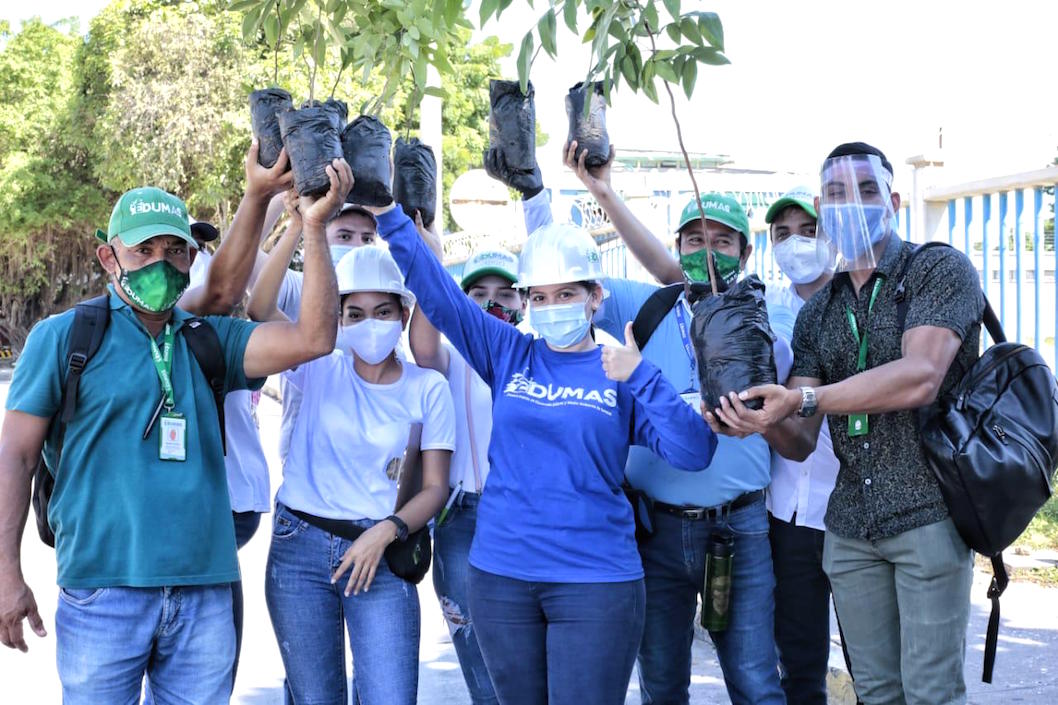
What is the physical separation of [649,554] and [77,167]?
31.8 m

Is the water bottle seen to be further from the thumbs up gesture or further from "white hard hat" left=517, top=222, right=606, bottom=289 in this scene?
"white hard hat" left=517, top=222, right=606, bottom=289

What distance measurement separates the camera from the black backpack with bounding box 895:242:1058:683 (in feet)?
10.4

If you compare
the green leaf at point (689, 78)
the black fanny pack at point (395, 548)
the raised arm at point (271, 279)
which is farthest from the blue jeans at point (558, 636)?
the green leaf at point (689, 78)

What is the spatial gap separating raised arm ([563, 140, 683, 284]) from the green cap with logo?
46 centimetres

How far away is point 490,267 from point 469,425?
25.4 inches

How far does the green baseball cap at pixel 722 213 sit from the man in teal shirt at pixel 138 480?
1.53 metres

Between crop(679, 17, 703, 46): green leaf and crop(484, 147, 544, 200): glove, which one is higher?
crop(679, 17, 703, 46): green leaf

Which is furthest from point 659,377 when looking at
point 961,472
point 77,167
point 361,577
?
point 77,167

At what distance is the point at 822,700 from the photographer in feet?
13.6

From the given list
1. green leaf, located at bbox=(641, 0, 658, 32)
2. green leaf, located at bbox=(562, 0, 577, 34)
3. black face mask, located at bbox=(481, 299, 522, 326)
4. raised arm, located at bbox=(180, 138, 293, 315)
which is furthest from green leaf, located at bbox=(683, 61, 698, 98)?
black face mask, located at bbox=(481, 299, 522, 326)

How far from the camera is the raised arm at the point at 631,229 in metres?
3.96

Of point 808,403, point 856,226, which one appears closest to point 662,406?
point 808,403

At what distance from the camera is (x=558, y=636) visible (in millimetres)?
3383

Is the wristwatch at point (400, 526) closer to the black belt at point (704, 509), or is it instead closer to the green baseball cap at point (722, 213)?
the black belt at point (704, 509)
